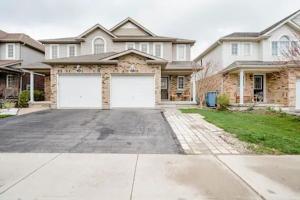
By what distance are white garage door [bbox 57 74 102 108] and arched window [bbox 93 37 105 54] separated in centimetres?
525

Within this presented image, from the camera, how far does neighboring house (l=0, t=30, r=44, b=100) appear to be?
23.4 m

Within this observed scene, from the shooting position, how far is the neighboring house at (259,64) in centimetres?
1956

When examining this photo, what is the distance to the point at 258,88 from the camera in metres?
21.8

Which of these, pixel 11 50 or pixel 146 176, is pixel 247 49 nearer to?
pixel 146 176

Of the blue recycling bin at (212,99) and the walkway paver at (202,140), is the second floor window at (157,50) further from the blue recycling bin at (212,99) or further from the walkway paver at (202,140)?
the walkway paver at (202,140)

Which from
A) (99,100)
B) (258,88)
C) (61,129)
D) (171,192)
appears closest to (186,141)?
(171,192)

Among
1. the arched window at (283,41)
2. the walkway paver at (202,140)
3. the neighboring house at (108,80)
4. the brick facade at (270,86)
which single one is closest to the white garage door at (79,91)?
the neighboring house at (108,80)

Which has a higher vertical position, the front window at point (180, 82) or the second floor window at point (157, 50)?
the second floor window at point (157, 50)

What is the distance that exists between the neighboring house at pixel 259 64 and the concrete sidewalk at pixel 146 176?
50.1 ft

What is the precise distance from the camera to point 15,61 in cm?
2464

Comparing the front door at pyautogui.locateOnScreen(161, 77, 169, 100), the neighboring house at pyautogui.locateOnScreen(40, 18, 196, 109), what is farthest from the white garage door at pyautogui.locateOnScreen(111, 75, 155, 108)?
the front door at pyautogui.locateOnScreen(161, 77, 169, 100)

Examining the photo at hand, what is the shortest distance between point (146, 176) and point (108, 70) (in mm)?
13990

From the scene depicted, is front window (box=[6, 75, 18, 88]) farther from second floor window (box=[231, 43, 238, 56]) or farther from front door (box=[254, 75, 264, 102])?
front door (box=[254, 75, 264, 102])

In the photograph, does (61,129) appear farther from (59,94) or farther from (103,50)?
(103,50)
